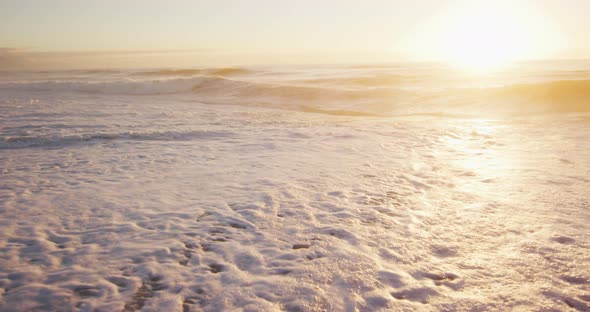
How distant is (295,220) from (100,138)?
5.18m

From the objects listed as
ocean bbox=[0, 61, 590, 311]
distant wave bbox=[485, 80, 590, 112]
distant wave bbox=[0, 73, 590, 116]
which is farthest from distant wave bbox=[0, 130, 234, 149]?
distant wave bbox=[485, 80, 590, 112]

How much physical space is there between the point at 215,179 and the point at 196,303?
2.57 m

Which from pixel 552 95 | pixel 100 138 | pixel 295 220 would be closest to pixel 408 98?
pixel 552 95

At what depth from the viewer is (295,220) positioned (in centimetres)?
369

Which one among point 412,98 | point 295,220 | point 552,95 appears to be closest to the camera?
point 295,220

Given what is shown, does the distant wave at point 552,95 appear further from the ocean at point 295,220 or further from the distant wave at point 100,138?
the distant wave at point 100,138

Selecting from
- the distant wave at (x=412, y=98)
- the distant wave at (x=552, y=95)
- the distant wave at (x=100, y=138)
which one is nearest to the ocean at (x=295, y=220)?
the distant wave at (x=100, y=138)

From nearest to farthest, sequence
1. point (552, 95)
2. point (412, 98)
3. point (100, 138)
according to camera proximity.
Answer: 1. point (100, 138)
2. point (552, 95)
3. point (412, 98)

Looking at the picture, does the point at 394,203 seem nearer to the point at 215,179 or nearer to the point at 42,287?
the point at 215,179

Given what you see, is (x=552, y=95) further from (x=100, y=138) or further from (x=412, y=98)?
(x=100, y=138)

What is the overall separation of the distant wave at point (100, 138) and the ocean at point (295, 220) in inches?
1.9

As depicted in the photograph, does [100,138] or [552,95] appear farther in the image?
[552,95]

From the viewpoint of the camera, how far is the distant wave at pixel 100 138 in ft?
23.0

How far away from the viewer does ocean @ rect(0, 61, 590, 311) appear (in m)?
2.56
